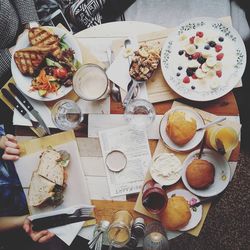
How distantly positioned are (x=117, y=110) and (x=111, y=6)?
565 millimetres

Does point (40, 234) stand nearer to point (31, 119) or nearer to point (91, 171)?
point (91, 171)

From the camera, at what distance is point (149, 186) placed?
1530 millimetres

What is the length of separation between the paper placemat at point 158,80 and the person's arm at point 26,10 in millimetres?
460

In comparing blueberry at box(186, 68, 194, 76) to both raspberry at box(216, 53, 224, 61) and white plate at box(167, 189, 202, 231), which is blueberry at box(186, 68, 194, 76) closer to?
raspberry at box(216, 53, 224, 61)

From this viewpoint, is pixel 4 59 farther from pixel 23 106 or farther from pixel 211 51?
pixel 211 51

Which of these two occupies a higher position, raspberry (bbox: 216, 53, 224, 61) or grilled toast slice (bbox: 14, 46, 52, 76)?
grilled toast slice (bbox: 14, 46, 52, 76)

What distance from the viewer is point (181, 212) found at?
1.49 m

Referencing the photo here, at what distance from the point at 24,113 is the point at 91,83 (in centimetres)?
31

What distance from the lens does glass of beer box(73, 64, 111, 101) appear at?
1573mm

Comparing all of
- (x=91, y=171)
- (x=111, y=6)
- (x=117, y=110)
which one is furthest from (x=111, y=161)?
(x=111, y=6)

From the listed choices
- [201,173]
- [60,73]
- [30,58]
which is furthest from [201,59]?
[30,58]

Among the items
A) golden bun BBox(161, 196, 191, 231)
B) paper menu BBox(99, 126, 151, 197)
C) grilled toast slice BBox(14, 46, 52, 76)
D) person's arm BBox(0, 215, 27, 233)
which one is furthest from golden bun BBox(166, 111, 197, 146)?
person's arm BBox(0, 215, 27, 233)

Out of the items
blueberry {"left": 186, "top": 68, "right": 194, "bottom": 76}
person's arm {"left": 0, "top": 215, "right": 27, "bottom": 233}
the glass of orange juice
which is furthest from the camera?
person's arm {"left": 0, "top": 215, "right": 27, "bottom": 233}

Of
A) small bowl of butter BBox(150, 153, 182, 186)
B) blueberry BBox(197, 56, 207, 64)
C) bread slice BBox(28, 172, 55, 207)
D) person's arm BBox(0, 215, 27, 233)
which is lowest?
person's arm BBox(0, 215, 27, 233)
